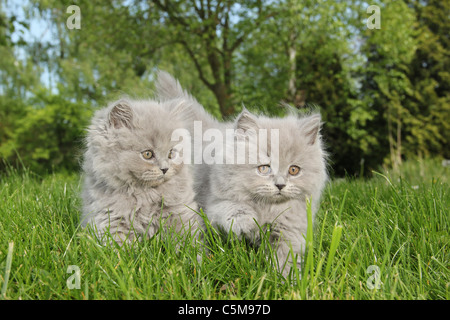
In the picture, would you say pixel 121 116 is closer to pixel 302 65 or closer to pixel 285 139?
pixel 285 139

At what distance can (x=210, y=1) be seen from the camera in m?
9.36

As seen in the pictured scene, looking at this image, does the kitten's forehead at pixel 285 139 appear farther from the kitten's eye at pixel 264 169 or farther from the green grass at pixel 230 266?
the green grass at pixel 230 266

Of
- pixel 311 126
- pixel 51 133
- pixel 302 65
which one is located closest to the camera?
pixel 311 126

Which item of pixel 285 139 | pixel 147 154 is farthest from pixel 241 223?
pixel 147 154

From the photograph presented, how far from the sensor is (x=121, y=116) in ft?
7.23

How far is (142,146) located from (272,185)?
774mm

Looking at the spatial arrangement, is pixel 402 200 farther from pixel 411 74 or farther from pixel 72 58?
pixel 72 58

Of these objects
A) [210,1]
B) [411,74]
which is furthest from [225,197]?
[411,74]

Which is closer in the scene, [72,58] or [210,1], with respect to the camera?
[210,1]

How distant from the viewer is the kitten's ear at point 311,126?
218 cm

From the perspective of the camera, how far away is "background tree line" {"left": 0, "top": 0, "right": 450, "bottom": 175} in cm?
946

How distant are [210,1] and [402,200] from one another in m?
8.09

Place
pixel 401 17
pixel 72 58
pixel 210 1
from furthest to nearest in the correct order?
pixel 72 58 → pixel 401 17 → pixel 210 1

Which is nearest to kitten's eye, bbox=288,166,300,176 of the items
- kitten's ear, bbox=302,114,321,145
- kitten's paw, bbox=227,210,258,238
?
kitten's ear, bbox=302,114,321,145
